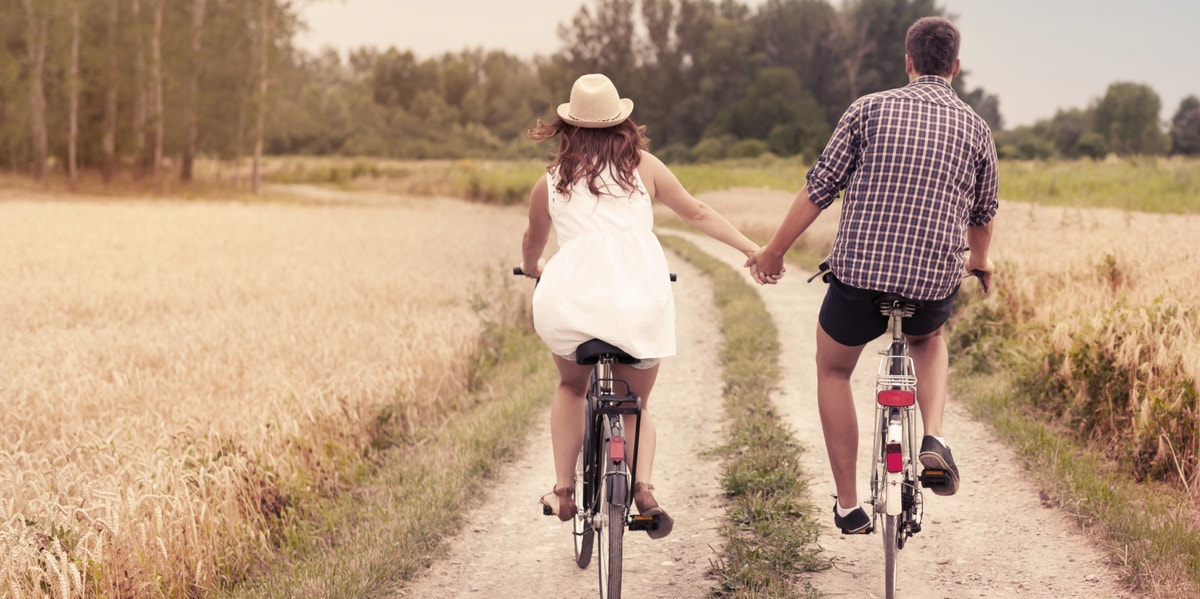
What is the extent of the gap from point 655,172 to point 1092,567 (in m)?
2.79

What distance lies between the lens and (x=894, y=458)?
4098 millimetres

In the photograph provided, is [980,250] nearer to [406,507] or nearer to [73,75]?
[406,507]

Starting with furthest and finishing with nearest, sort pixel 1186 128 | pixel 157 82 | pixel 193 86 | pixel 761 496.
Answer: pixel 1186 128 < pixel 193 86 < pixel 157 82 < pixel 761 496

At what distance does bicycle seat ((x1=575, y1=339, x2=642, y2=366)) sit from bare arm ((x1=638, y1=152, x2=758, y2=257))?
623 mm

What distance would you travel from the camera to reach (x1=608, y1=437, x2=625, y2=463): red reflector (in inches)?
154

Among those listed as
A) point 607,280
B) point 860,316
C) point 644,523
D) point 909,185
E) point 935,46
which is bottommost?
point 644,523

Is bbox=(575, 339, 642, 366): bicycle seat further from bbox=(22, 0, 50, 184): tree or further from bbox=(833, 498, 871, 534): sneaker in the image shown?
bbox=(22, 0, 50, 184): tree

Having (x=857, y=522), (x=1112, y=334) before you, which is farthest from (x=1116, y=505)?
(x=1112, y=334)

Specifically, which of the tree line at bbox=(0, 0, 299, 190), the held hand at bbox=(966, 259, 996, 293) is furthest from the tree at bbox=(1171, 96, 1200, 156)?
the held hand at bbox=(966, 259, 996, 293)

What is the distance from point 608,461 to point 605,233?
3.01ft

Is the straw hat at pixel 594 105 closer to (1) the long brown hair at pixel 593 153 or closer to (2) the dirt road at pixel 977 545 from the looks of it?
(1) the long brown hair at pixel 593 153

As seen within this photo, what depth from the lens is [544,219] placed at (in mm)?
4328

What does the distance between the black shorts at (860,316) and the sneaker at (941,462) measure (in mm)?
505

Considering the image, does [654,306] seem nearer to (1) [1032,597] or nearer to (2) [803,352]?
(1) [1032,597]
